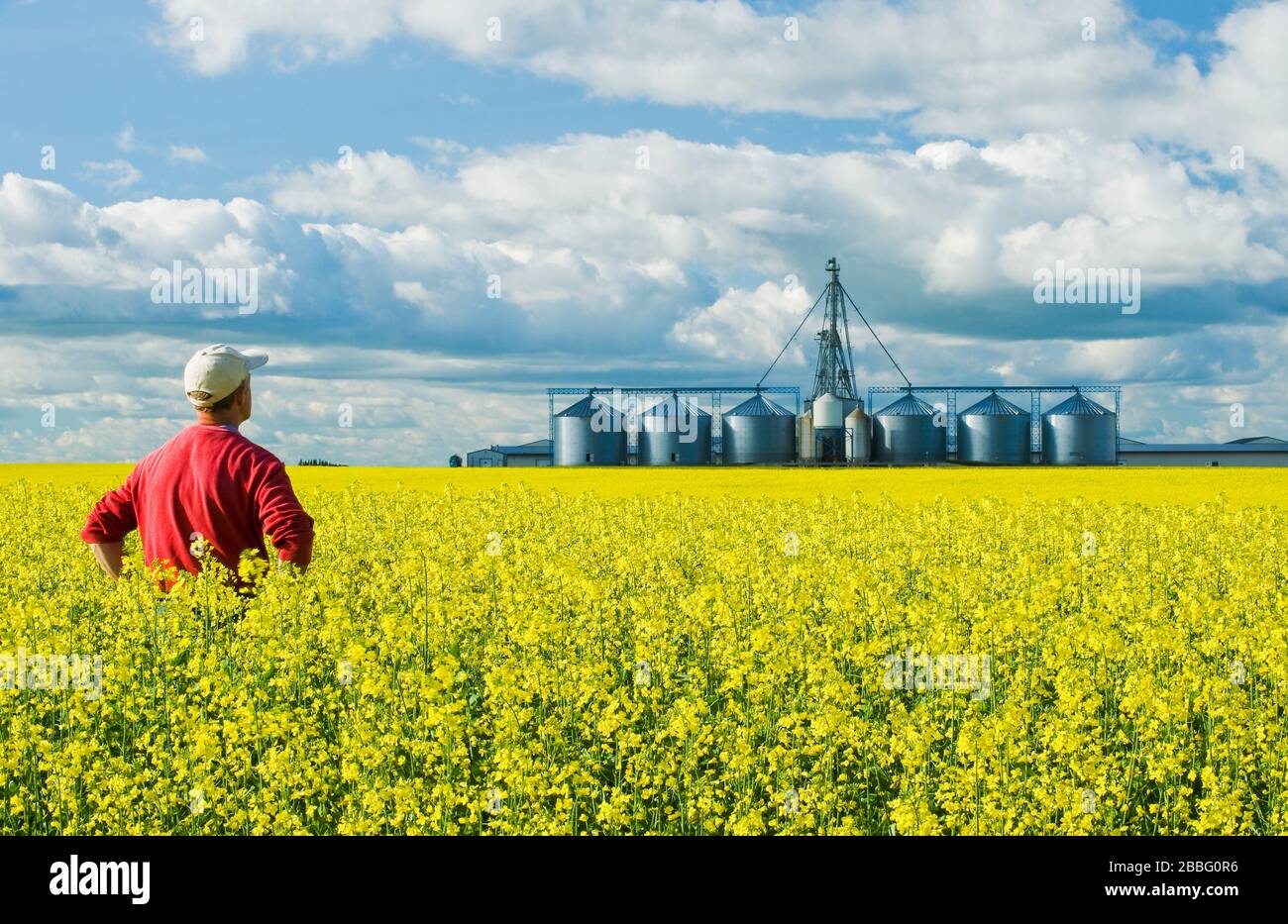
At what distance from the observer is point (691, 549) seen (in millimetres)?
13875

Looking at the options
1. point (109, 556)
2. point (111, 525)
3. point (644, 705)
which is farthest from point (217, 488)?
point (644, 705)

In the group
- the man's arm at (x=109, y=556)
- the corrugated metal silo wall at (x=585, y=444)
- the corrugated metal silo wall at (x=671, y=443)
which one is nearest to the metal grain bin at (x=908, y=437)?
the corrugated metal silo wall at (x=671, y=443)

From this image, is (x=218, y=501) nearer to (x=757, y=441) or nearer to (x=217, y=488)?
(x=217, y=488)

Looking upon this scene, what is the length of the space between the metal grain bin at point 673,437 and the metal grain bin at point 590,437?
1765mm

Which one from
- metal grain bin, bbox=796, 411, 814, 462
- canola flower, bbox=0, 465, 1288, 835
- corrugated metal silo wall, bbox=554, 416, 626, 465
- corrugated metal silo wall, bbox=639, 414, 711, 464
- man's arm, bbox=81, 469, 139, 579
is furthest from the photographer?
metal grain bin, bbox=796, 411, 814, 462

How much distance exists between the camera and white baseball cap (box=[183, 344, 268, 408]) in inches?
276

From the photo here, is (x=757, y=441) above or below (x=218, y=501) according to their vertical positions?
above

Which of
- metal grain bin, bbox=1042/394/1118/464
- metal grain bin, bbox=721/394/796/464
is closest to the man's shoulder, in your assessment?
metal grain bin, bbox=721/394/796/464

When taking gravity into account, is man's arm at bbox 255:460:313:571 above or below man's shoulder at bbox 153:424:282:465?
below

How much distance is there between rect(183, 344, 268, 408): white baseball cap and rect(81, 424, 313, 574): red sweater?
0.20 m

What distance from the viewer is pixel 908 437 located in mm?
76938

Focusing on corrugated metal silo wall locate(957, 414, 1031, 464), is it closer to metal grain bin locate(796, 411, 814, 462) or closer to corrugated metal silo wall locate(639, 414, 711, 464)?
metal grain bin locate(796, 411, 814, 462)

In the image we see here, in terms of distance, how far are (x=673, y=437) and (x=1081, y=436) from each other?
27.8m
